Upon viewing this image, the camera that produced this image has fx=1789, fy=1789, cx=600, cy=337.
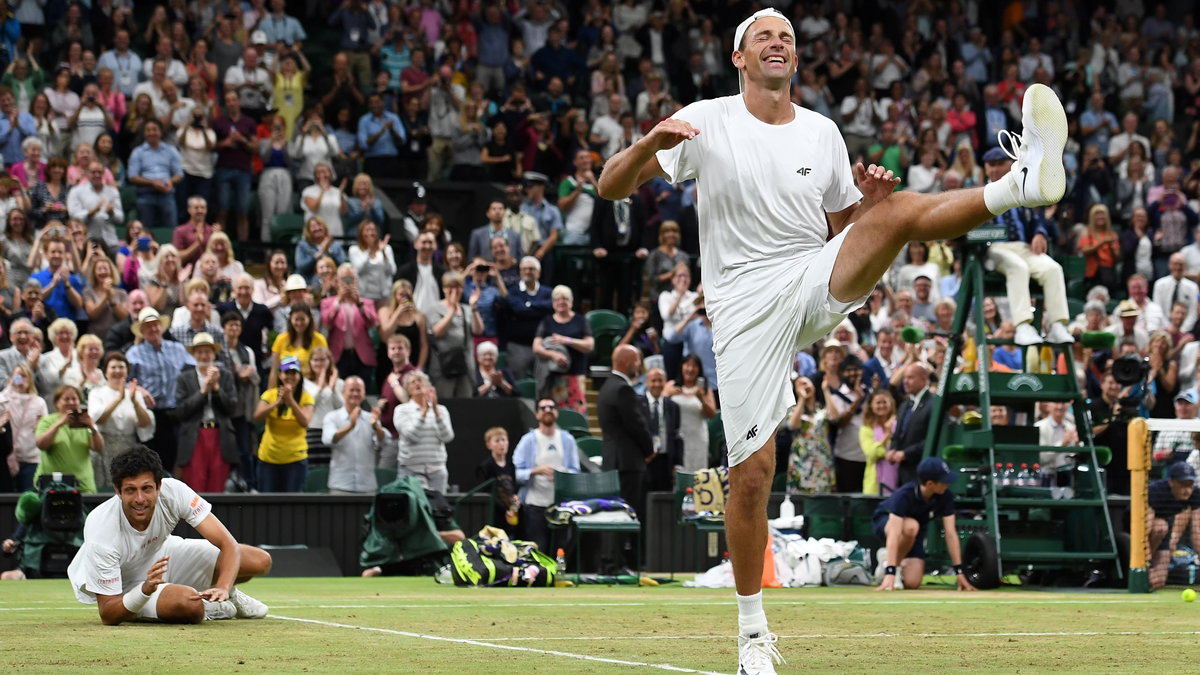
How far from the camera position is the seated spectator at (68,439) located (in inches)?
646

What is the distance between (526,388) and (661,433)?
2102 mm

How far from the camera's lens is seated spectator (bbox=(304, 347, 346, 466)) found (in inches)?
725

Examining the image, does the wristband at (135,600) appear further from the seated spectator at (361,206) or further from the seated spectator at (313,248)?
the seated spectator at (361,206)

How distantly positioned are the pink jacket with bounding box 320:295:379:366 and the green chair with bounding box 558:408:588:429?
2.18 metres

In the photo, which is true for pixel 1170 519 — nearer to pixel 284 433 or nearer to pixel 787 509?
pixel 787 509

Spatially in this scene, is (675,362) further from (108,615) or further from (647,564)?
(108,615)

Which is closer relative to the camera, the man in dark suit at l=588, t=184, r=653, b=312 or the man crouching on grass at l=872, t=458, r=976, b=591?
the man crouching on grass at l=872, t=458, r=976, b=591

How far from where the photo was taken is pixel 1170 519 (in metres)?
15.0

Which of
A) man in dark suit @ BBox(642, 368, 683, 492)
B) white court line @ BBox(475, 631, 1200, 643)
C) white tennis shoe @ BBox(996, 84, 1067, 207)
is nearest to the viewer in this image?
white tennis shoe @ BBox(996, 84, 1067, 207)

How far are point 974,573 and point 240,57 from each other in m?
13.0

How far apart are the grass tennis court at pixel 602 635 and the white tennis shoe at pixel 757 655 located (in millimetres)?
227

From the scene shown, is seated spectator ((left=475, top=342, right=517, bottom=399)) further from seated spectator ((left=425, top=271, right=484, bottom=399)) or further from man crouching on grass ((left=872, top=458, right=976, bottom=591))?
man crouching on grass ((left=872, top=458, right=976, bottom=591))

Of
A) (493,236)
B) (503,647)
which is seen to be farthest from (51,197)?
(503,647)

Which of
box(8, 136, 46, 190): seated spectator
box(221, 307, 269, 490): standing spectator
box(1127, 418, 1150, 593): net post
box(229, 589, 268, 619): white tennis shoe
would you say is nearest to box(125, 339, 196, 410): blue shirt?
box(221, 307, 269, 490): standing spectator
